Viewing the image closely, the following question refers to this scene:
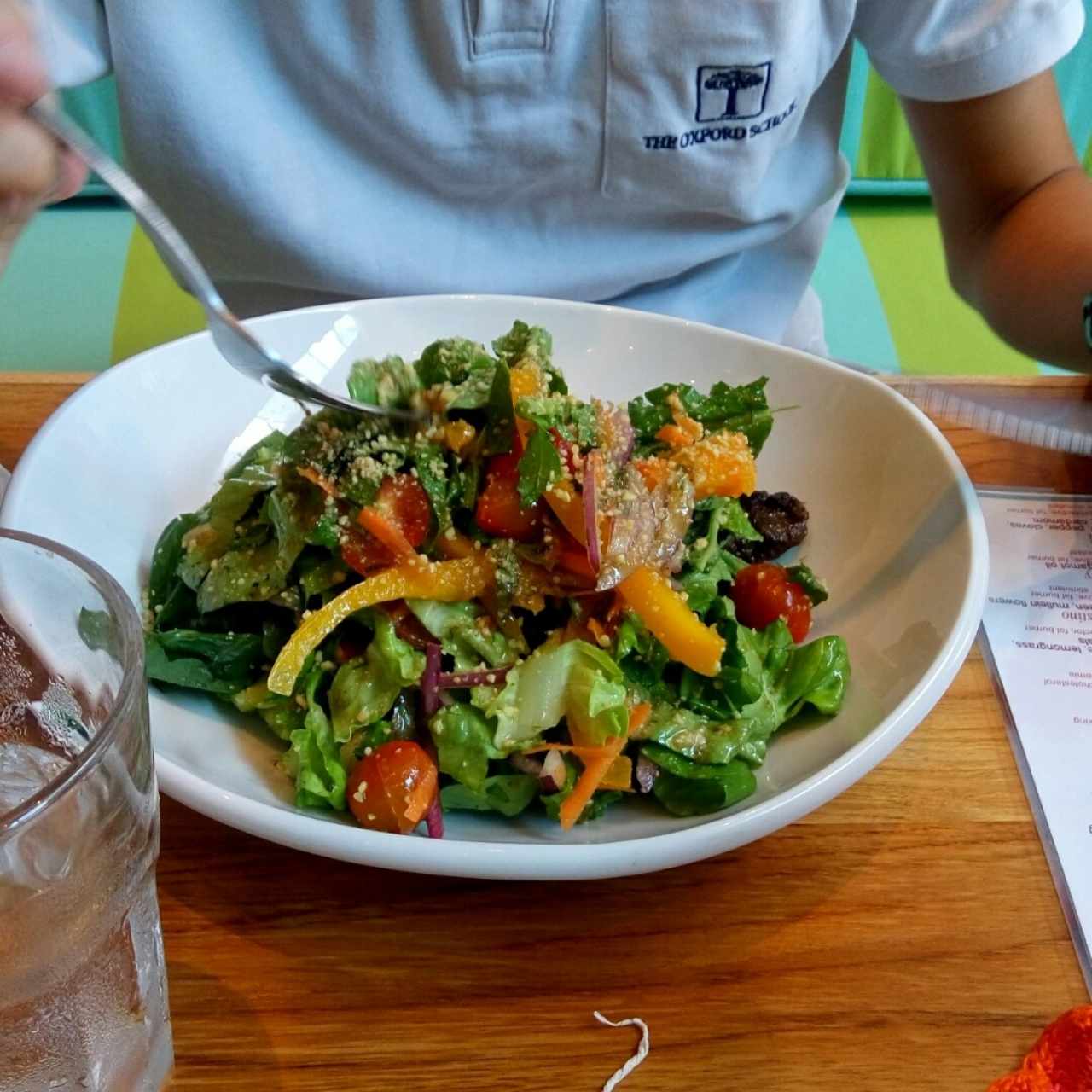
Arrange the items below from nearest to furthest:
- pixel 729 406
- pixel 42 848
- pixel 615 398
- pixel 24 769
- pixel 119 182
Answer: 1. pixel 42 848
2. pixel 24 769
3. pixel 119 182
4. pixel 729 406
5. pixel 615 398

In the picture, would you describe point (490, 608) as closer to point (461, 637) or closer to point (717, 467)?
point (461, 637)

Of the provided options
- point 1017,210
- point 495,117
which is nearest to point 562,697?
point 495,117

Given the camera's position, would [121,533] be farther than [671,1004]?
Yes

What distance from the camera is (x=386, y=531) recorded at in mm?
818

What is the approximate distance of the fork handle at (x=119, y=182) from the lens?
0.67m

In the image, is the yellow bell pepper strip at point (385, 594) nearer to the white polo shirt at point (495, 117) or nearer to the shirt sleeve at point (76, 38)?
the white polo shirt at point (495, 117)

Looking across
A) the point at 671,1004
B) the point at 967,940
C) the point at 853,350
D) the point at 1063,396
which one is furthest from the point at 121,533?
the point at 853,350

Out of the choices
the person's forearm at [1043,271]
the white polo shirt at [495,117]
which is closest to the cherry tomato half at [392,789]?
the white polo shirt at [495,117]

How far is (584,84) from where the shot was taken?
118 cm

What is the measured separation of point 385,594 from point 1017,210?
1030mm

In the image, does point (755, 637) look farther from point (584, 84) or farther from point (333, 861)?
point (584, 84)

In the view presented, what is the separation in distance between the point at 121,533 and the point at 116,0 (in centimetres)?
63

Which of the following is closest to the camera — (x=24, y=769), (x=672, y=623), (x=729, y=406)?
(x=24, y=769)

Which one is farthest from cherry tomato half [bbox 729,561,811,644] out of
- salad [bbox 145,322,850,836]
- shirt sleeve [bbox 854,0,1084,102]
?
shirt sleeve [bbox 854,0,1084,102]
